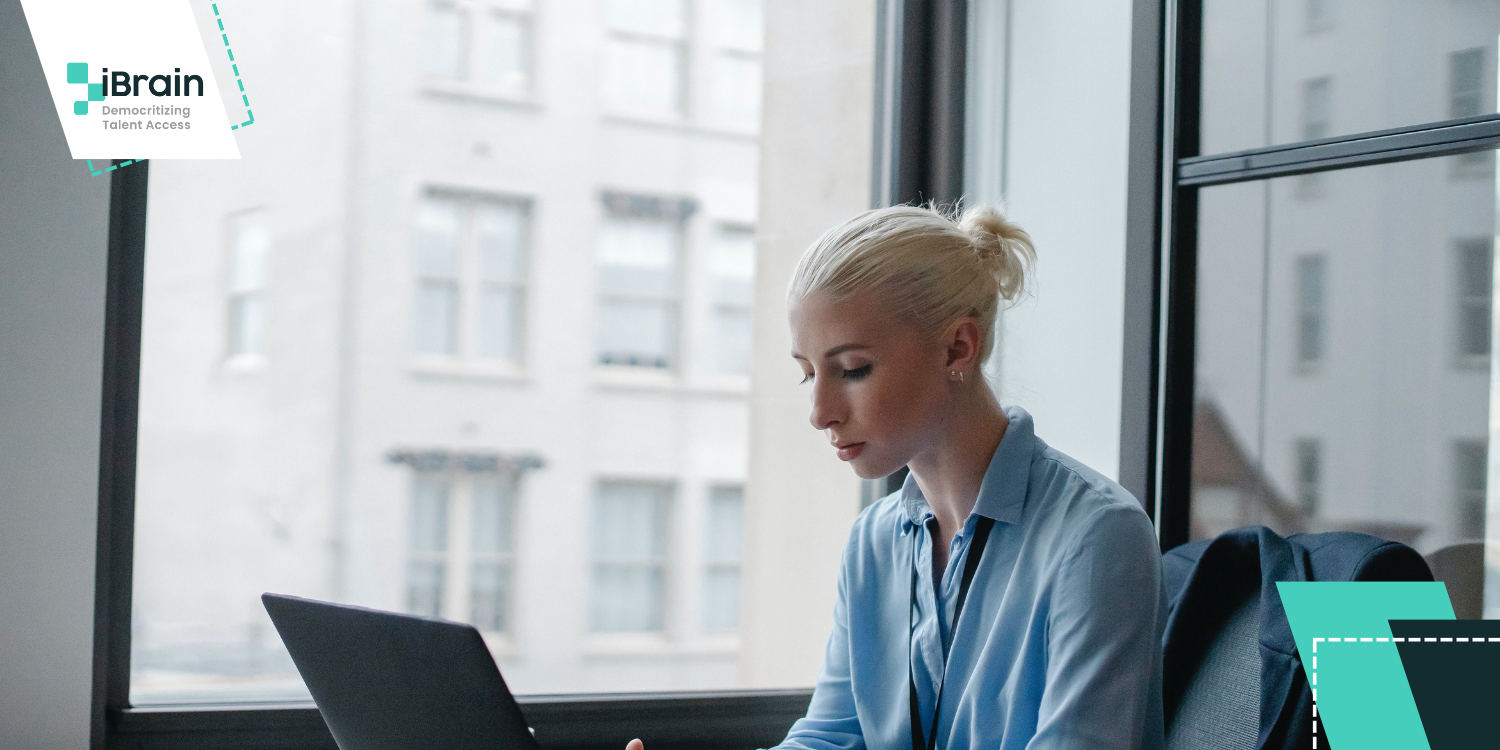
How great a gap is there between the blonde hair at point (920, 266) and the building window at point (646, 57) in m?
0.79

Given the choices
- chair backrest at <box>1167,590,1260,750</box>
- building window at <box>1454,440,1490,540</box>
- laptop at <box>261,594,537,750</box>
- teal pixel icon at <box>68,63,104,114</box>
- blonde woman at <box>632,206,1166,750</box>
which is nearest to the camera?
laptop at <box>261,594,537,750</box>

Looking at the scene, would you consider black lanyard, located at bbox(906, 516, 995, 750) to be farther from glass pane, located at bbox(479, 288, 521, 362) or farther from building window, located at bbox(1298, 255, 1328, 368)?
glass pane, located at bbox(479, 288, 521, 362)

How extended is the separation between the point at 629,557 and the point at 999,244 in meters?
0.92

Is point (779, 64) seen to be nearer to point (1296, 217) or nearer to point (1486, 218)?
→ point (1296, 217)

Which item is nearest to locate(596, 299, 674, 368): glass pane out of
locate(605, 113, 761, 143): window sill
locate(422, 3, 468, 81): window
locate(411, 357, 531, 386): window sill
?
locate(411, 357, 531, 386): window sill

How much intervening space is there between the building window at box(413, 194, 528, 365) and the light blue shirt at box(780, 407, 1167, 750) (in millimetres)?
734

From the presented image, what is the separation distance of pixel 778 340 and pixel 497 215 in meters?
0.56

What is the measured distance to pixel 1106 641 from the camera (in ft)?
3.54

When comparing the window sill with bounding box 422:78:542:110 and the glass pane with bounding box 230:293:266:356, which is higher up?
the window sill with bounding box 422:78:542:110

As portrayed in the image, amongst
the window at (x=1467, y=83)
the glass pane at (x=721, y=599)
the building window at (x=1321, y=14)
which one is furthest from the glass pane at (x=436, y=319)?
the window at (x=1467, y=83)

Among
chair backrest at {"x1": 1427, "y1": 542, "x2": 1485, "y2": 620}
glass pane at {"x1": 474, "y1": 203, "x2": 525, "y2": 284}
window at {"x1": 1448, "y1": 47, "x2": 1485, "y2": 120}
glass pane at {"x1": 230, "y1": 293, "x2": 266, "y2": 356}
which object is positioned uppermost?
window at {"x1": 1448, "y1": 47, "x2": 1485, "y2": 120}

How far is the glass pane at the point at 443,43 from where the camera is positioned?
5.97 feet

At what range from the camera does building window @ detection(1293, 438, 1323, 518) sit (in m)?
1.48

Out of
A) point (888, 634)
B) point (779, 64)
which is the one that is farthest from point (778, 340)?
point (888, 634)
